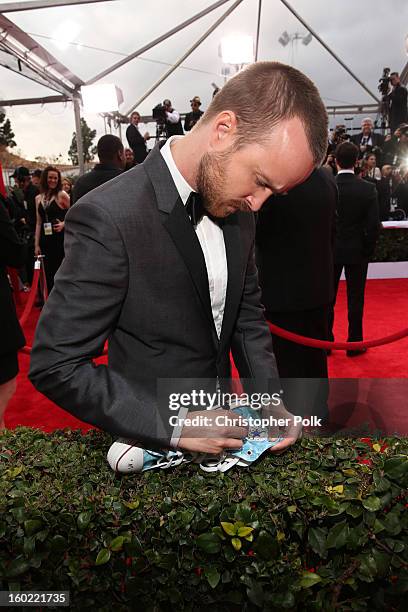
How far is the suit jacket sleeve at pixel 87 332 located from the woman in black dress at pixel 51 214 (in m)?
5.45

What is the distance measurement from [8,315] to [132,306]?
1.70 meters

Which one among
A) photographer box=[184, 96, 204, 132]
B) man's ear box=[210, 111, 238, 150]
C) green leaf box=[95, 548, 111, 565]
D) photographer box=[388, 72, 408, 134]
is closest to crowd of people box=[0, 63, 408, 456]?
man's ear box=[210, 111, 238, 150]

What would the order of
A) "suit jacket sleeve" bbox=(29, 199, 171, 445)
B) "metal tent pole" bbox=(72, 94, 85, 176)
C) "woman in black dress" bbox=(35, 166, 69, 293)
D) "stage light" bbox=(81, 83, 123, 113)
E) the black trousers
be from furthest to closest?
"metal tent pole" bbox=(72, 94, 85, 176)
"stage light" bbox=(81, 83, 123, 113)
"woman in black dress" bbox=(35, 166, 69, 293)
the black trousers
"suit jacket sleeve" bbox=(29, 199, 171, 445)

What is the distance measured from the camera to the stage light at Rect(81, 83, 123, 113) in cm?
1050

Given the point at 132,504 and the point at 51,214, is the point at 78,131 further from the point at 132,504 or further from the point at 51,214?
the point at 132,504

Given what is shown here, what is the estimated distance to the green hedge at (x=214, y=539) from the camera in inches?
50.0

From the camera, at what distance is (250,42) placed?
9711 millimetres

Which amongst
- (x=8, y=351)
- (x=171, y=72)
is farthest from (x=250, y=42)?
(x=8, y=351)

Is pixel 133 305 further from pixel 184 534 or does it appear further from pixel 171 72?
pixel 171 72

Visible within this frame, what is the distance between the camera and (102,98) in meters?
10.6

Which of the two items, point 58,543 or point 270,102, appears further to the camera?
point 58,543

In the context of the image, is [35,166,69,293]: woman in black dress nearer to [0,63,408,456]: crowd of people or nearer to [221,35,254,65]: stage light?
[0,63,408,456]: crowd of people

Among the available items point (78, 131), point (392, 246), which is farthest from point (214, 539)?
point (78, 131)

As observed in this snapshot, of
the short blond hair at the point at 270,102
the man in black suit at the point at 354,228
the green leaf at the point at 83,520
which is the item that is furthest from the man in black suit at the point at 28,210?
the short blond hair at the point at 270,102
